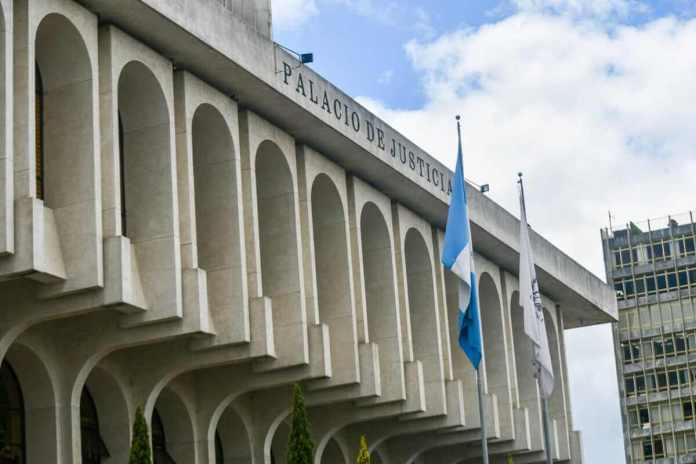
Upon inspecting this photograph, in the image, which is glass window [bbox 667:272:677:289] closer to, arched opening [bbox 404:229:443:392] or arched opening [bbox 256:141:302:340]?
arched opening [bbox 404:229:443:392]

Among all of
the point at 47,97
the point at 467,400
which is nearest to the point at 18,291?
the point at 47,97

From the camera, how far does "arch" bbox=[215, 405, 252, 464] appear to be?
121ft

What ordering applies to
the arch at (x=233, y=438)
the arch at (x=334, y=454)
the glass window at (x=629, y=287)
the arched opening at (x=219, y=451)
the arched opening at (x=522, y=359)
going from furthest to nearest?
the glass window at (x=629, y=287)
the arched opening at (x=522, y=359)
the arch at (x=334, y=454)
the arched opening at (x=219, y=451)
the arch at (x=233, y=438)

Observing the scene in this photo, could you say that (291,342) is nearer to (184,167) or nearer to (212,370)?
(212,370)

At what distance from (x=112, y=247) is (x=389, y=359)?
40.7 feet

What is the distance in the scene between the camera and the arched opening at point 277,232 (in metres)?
35.1

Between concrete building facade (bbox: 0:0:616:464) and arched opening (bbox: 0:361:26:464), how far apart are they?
0.14ft

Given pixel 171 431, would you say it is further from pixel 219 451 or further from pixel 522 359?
pixel 522 359

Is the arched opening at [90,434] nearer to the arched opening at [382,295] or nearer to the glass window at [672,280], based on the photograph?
the arched opening at [382,295]

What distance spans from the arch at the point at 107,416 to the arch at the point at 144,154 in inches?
133

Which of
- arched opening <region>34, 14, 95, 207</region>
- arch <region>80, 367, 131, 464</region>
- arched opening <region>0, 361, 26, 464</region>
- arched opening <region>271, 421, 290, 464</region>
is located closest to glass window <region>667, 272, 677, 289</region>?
arched opening <region>271, 421, 290, 464</region>

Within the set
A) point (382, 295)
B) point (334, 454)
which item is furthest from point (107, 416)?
point (334, 454)

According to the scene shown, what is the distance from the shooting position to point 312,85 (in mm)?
35531

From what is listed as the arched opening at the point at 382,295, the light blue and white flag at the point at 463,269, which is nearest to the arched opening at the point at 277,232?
the arched opening at the point at 382,295
